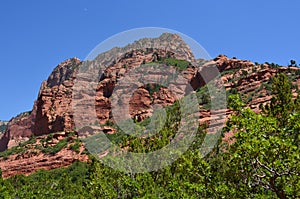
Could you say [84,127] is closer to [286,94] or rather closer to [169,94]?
[169,94]

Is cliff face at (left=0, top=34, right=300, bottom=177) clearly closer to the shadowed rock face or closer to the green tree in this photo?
the shadowed rock face

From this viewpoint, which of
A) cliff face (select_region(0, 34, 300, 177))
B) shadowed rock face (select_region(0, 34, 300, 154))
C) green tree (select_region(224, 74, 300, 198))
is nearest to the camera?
green tree (select_region(224, 74, 300, 198))

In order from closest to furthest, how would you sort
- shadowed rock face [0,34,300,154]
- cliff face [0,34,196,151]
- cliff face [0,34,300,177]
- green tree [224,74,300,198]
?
1. green tree [224,74,300,198]
2. cliff face [0,34,300,177]
3. shadowed rock face [0,34,300,154]
4. cliff face [0,34,196,151]

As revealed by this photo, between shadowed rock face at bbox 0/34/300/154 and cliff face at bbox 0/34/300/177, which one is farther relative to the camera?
shadowed rock face at bbox 0/34/300/154

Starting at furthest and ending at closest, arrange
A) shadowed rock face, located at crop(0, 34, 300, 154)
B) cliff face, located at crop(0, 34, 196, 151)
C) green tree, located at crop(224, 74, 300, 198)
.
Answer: cliff face, located at crop(0, 34, 196, 151)
shadowed rock face, located at crop(0, 34, 300, 154)
green tree, located at crop(224, 74, 300, 198)

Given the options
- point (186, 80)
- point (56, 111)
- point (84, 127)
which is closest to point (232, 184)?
point (84, 127)

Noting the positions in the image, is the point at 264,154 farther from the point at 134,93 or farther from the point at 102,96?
the point at 102,96

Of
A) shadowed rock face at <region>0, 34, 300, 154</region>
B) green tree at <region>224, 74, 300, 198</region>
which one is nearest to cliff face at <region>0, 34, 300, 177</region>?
shadowed rock face at <region>0, 34, 300, 154</region>

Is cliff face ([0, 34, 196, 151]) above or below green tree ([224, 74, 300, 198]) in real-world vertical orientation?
above

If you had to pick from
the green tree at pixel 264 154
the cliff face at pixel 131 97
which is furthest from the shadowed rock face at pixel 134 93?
the green tree at pixel 264 154

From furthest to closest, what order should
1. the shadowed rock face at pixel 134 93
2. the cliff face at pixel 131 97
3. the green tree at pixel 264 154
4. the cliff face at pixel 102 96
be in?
the cliff face at pixel 102 96 → the shadowed rock face at pixel 134 93 → the cliff face at pixel 131 97 → the green tree at pixel 264 154

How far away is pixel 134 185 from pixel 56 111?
107 m

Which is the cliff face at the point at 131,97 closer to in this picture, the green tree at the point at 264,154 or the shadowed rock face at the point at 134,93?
the shadowed rock face at the point at 134,93

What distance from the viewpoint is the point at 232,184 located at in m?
9.50
